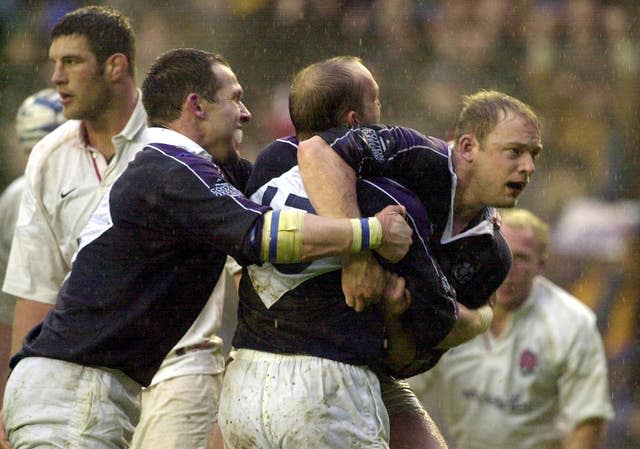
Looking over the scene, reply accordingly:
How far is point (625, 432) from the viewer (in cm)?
1026

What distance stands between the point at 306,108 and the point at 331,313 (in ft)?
2.32

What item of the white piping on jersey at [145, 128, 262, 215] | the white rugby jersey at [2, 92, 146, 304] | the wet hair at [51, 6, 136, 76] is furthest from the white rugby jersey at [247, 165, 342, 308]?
the wet hair at [51, 6, 136, 76]

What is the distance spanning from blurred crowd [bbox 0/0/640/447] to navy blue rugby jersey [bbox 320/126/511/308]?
554cm

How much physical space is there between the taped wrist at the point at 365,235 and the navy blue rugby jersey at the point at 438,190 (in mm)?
215

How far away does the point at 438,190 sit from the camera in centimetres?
486

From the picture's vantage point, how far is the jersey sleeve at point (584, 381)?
315 inches

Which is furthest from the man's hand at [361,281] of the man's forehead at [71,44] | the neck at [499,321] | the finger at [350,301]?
the neck at [499,321]

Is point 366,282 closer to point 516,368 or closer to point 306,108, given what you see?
point 306,108

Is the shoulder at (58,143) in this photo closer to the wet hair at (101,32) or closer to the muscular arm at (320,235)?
the wet hair at (101,32)

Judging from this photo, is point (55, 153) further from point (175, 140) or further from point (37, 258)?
point (175, 140)

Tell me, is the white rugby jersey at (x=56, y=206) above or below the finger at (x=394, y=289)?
below

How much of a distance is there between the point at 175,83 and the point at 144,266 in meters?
0.70

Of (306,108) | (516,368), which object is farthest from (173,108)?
(516,368)

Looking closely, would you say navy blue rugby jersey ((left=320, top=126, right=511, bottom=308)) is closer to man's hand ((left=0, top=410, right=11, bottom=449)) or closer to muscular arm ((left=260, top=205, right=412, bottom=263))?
muscular arm ((left=260, top=205, right=412, bottom=263))
